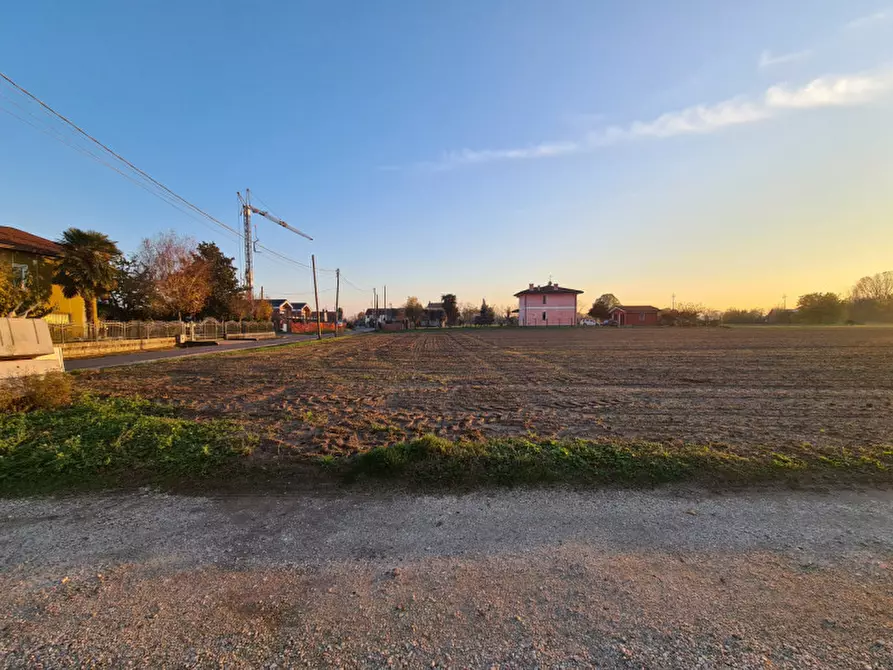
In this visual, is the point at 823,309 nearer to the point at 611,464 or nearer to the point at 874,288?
the point at 874,288

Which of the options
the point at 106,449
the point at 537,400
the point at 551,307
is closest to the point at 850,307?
the point at 551,307

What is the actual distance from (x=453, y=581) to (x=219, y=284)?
158ft

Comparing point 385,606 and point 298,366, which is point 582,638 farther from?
point 298,366

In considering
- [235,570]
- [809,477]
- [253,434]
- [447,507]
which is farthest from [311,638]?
[809,477]

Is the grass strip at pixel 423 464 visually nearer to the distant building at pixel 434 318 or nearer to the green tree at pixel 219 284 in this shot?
the green tree at pixel 219 284

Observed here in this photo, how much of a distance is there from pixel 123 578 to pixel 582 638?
287 centimetres

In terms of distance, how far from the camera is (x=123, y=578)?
2.55 metres

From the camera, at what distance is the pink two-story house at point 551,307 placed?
74062 millimetres

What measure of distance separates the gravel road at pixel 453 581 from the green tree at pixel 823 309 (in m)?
103

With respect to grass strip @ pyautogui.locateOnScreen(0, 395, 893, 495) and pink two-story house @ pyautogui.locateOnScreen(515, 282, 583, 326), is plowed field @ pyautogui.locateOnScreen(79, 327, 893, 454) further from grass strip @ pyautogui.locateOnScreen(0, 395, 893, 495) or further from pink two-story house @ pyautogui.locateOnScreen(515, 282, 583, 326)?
pink two-story house @ pyautogui.locateOnScreen(515, 282, 583, 326)

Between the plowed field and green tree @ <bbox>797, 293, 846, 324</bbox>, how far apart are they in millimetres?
86068

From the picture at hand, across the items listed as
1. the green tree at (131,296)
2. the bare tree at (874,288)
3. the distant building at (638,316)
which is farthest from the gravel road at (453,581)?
the bare tree at (874,288)

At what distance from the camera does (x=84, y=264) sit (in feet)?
74.5

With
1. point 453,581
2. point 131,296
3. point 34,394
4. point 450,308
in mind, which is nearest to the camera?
point 453,581
